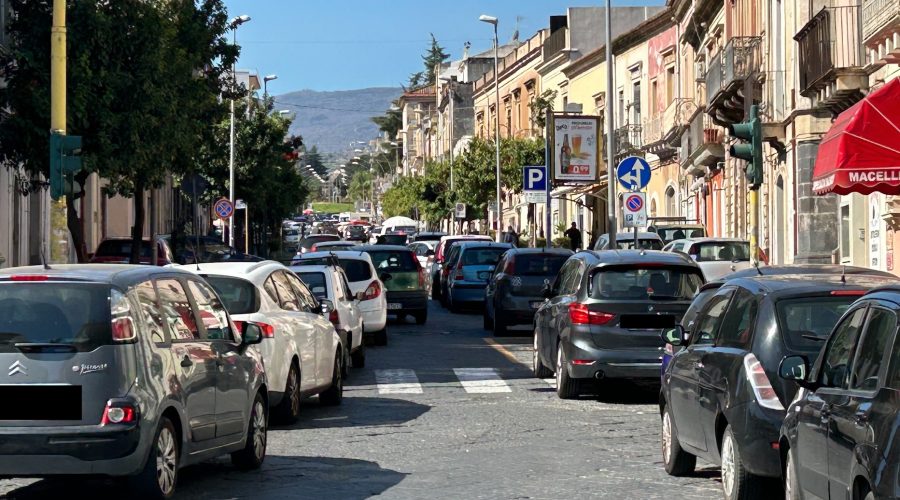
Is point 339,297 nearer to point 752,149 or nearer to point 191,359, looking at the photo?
point 752,149

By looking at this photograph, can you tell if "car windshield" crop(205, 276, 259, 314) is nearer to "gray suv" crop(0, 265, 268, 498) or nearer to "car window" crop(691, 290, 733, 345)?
"gray suv" crop(0, 265, 268, 498)

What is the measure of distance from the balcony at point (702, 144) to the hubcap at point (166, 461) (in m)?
37.1

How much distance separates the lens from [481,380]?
64.3 ft

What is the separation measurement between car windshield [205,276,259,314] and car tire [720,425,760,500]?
18.9ft

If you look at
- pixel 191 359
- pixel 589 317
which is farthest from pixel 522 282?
pixel 191 359

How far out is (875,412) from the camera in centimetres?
655

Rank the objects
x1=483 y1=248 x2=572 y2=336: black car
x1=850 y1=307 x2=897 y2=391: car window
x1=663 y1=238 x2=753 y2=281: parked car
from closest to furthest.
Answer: x1=850 y1=307 x2=897 y2=391: car window → x1=483 y1=248 x2=572 y2=336: black car → x1=663 y1=238 x2=753 y2=281: parked car

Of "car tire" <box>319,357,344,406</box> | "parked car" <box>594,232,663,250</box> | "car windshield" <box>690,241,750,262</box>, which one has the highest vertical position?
"parked car" <box>594,232,663,250</box>

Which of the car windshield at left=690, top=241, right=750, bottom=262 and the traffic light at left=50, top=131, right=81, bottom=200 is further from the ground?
the traffic light at left=50, top=131, right=81, bottom=200

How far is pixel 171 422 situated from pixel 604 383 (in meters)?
9.23

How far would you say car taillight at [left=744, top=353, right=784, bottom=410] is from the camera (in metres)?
9.06

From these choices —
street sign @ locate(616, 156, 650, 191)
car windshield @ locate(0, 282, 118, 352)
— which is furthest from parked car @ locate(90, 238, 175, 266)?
car windshield @ locate(0, 282, 118, 352)

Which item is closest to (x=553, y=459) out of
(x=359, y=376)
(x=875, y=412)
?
(x=875, y=412)

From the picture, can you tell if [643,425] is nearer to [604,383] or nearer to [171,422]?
[604,383]
